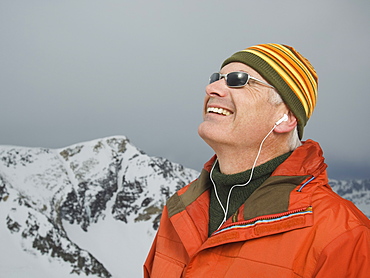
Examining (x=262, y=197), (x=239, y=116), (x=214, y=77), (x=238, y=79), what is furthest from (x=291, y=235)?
(x=214, y=77)

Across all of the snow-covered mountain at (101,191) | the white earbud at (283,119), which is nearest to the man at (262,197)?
the white earbud at (283,119)

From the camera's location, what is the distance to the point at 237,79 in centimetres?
240

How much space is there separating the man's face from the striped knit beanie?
77 mm

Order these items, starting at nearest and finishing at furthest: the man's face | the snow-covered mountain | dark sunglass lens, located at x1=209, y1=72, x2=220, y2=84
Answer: the man's face
dark sunglass lens, located at x1=209, y1=72, x2=220, y2=84
the snow-covered mountain

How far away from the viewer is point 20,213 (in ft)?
178

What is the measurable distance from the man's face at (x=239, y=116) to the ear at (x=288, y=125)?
0.05m

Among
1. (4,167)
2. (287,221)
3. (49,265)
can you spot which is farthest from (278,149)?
(4,167)

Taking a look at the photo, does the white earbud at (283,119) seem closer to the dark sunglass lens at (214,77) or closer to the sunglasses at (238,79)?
the sunglasses at (238,79)

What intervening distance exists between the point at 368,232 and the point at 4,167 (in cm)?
8395

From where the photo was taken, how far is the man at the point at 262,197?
187 cm

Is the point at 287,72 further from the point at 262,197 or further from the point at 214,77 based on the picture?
the point at 262,197

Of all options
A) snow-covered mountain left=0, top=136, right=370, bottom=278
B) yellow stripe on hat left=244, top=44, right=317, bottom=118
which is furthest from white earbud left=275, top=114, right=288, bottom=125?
snow-covered mountain left=0, top=136, right=370, bottom=278

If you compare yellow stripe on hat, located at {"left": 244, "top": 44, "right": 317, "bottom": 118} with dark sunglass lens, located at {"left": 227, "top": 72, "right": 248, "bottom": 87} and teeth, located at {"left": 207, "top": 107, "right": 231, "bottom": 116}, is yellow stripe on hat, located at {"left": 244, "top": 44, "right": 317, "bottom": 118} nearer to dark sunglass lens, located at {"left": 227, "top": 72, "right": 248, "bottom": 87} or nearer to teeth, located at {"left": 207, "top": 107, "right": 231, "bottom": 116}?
dark sunglass lens, located at {"left": 227, "top": 72, "right": 248, "bottom": 87}

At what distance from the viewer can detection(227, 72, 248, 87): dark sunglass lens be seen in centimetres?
239
